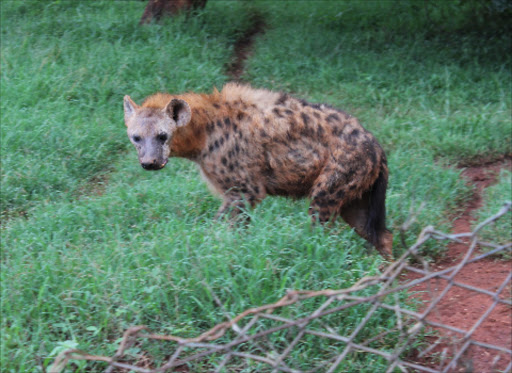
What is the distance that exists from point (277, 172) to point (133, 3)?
20.1 feet

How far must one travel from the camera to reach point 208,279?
334 centimetres

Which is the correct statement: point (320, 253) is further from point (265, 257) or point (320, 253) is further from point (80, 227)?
point (80, 227)

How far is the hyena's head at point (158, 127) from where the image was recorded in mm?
4324

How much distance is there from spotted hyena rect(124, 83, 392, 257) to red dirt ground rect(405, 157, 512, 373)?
0.54m

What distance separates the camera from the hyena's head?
4324mm

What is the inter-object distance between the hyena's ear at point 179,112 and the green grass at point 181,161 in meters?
0.69

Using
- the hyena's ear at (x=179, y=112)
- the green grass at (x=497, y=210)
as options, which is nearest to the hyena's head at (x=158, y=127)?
the hyena's ear at (x=179, y=112)

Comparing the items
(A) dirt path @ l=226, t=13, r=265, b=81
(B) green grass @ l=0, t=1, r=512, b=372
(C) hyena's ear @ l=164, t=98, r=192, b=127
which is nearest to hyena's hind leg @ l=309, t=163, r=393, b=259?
(B) green grass @ l=0, t=1, r=512, b=372

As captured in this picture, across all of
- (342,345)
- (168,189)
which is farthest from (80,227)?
(342,345)

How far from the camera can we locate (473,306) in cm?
373

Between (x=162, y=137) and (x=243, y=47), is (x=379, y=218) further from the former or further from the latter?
(x=243, y=47)

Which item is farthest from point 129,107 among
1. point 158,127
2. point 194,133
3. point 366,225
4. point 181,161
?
point 366,225

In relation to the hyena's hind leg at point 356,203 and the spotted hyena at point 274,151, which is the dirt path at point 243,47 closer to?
the spotted hyena at point 274,151

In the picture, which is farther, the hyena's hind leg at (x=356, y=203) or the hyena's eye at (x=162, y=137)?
the hyena's eye at (x=162, y=137)
